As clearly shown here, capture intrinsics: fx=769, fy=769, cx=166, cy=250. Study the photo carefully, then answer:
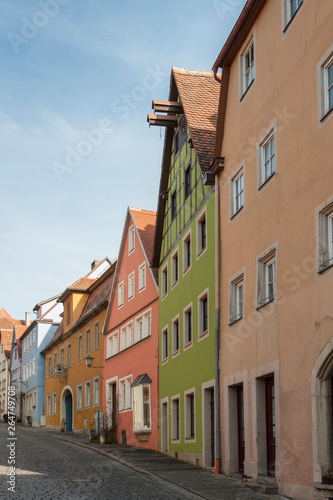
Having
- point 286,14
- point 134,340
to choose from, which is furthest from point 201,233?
point 134,340

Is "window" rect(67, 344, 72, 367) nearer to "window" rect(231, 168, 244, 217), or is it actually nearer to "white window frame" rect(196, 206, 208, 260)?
"white window frame" rect(196, 206, 208, 260)

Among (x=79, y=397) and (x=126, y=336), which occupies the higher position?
(x=126, y=336)

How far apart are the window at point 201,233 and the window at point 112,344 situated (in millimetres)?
13681

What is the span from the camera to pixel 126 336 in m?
34.8

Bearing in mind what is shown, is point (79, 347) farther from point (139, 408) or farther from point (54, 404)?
point (139, 408)

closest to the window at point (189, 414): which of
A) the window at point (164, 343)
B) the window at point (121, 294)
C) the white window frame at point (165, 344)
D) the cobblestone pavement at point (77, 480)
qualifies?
the cobblestone pavement at point (77, 480)

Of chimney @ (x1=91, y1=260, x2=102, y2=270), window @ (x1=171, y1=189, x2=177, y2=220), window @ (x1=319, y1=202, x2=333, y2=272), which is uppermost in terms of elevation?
chimney @ (x1=91, y1=260, x2=102, y2=270)

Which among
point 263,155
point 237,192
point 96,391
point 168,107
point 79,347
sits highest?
point 168,107

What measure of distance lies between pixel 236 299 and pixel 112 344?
18553 mm

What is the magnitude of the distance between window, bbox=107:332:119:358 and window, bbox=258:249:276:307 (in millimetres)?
19702

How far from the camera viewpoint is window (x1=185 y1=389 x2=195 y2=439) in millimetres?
23953

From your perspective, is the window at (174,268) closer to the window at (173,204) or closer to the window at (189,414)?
the window at (173,204)

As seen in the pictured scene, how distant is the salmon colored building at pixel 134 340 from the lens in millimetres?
30125

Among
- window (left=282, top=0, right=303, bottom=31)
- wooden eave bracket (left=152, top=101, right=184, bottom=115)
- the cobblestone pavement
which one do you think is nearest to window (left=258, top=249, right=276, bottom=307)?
the cobblestone pavement
